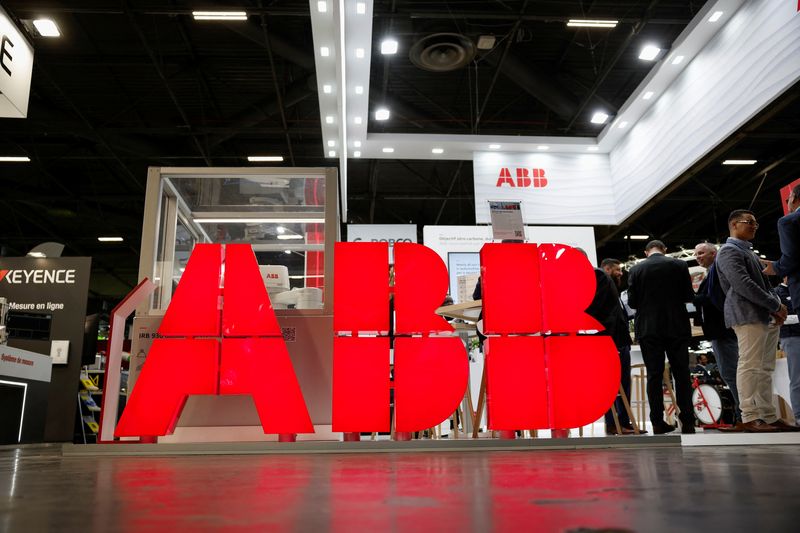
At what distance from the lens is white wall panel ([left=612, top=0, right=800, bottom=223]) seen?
220 inches

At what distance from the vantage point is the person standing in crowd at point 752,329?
4.64 metres

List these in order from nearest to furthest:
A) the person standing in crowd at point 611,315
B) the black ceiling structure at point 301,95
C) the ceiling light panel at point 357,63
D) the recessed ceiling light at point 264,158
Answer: the person standing in crowd at point 611,315
the ceiling light panel at point 357,63
the black ceiling structure at point 301,95
the recessed ceiling light at point 264,158

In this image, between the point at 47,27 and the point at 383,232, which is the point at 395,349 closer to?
A: the point at 47,27

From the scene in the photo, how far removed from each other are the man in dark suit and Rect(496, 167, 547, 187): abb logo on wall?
414cm

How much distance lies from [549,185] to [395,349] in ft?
19.6

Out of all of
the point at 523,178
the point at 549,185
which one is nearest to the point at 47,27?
the point at 523,178

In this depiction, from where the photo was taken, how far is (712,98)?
6746 millimetres

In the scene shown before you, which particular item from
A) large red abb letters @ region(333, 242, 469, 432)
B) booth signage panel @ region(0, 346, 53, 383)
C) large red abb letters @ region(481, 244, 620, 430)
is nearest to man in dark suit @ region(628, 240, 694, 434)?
large red abb letters @ region(481, 244, 620, 430)

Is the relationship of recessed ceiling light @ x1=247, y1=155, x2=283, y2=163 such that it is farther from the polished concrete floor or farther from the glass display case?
the polished concrete floor

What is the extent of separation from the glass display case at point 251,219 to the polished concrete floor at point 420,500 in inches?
97.6

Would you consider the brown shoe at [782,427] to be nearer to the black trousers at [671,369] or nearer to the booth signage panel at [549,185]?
the black trousers at [671,369]

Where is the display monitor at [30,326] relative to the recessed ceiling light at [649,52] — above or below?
below

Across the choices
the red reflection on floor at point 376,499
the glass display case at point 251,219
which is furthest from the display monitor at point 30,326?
the red reflection on floor at point 376,499

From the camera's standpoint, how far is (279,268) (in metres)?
4.52
